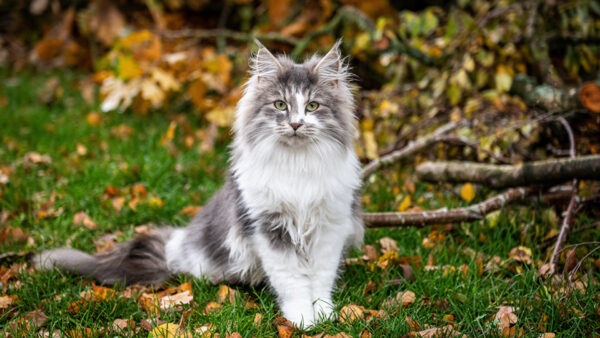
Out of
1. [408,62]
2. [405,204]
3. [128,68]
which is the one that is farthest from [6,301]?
[408,62]

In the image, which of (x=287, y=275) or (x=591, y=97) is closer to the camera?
(x=287, y=275)

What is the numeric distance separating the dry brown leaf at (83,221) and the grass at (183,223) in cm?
3

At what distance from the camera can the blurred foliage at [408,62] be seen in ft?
13.3

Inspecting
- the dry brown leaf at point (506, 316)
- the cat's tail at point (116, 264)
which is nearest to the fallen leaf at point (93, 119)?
the cat's tail at point (116, 264)

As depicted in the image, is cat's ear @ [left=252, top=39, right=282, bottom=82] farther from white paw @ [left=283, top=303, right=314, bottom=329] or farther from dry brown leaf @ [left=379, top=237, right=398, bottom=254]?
dry brown leaf @ [left=379, top=237, right=398, bottom=254]

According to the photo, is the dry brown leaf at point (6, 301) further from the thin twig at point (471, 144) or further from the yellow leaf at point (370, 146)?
the thin twig at point (471, 144)

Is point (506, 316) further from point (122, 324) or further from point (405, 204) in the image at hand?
point (122, 324)

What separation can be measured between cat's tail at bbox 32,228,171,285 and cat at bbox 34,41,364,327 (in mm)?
540

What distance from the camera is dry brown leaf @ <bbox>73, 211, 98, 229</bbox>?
11.9ft

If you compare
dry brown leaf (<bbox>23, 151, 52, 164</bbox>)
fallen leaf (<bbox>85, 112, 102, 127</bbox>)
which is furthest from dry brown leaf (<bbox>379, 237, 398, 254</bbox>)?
fallen leaf (<bbox>85, 112, 102, 127</bbox>)

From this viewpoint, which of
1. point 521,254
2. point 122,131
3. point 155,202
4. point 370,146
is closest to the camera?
point 521,254

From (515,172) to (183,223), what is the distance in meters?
2.50

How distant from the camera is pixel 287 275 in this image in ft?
8.38

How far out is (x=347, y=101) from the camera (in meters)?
2.76
